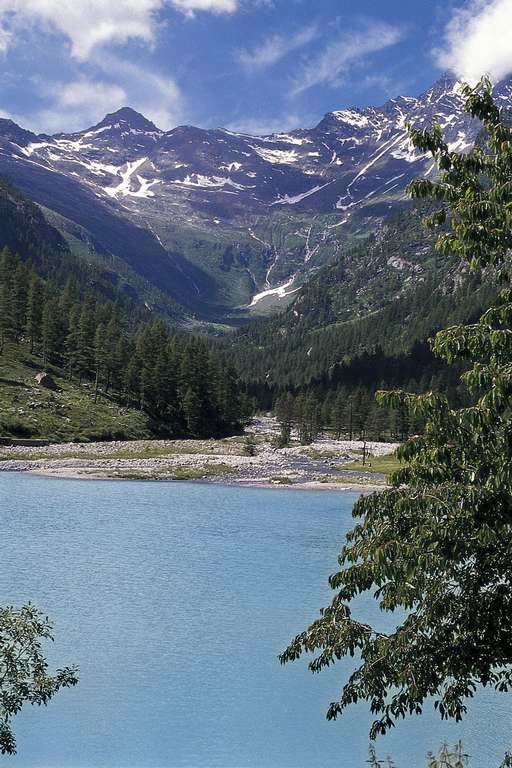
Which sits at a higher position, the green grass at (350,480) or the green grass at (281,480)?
the green grass at (281,480)

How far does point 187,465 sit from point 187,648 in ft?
180

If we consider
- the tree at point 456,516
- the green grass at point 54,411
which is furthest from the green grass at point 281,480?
the tree at point 456,516

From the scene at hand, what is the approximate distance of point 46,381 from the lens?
99875 millimetres

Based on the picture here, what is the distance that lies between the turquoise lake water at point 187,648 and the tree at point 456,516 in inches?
373

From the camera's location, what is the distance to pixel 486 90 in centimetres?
1098

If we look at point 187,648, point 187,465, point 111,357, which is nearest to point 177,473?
point 187,465

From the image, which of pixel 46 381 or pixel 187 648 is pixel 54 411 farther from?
pixel 187 648

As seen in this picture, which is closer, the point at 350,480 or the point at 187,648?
the point at 187,648

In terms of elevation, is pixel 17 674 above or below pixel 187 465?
above

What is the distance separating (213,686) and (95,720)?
4.43 meters

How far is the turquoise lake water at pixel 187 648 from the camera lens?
1827 cm

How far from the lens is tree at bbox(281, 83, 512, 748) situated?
9516 millimetres

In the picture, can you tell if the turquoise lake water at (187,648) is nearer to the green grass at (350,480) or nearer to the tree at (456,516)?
the tree at (456,516)

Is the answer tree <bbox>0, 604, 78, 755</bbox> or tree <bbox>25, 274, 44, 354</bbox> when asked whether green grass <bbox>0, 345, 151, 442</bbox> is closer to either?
tree <bbox>25, 274, 44, 354</bbox>
